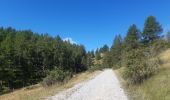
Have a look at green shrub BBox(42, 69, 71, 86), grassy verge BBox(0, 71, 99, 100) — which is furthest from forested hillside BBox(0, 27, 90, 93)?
grassy verge BBox(0, 71, 99, 100)

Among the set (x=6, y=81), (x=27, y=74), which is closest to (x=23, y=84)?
(x=27, y=74)

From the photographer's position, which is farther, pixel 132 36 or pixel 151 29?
pixel 132 36

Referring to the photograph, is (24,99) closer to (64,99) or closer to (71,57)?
(64,99)

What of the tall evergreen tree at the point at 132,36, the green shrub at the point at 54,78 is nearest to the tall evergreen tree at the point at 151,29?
the tall evergreen tree at the point at 132,36

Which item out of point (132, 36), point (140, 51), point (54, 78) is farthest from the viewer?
point (132, 36)

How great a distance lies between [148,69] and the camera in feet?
76.6

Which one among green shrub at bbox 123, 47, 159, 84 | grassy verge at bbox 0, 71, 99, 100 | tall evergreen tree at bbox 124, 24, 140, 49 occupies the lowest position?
grassy verge at bbox 0, 71, 99, 100

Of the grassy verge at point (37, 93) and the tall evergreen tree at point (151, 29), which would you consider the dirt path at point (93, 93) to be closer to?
the grassy verge at point (37, 93)

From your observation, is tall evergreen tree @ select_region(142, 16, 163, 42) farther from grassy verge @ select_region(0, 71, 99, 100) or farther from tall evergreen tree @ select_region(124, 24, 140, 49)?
grassy verge @ select_region(0, 71, 99, 100)

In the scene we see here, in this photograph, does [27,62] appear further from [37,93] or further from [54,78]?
[37,93]

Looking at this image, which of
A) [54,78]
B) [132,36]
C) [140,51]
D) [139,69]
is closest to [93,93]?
[139,69]

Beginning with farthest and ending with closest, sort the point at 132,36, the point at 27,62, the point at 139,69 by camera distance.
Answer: the point at 132,36, the point at 27,62, the point at 139,69

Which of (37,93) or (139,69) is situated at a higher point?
(139,69)

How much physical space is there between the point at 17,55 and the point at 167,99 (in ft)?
194
